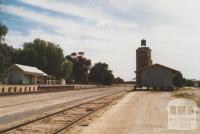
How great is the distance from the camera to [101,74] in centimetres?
13625

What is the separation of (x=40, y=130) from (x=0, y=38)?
42.0 meters

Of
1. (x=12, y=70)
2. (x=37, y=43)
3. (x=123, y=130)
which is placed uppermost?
(x=37, y=43)

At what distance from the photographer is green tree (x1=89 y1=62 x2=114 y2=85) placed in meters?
136

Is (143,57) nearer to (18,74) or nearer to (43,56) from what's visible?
(43,56)

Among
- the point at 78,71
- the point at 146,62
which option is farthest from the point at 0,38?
the point at 78,71

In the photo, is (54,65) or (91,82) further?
(91,82)

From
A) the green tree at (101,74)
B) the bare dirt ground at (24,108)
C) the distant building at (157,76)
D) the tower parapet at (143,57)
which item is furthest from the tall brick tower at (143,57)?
the bare dirt ground at (24,108)

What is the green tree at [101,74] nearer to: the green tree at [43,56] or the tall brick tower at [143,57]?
the tall brick tower at [143,57]

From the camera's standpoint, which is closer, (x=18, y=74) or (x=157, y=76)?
(x=157, y=76)

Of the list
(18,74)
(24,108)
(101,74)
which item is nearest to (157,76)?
(18,74)

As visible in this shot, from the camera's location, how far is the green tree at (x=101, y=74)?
136m

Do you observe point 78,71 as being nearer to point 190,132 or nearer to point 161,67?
point 161,67

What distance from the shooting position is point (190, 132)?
41.1 ft

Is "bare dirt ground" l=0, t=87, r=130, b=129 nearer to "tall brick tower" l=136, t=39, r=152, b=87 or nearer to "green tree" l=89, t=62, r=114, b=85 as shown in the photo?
"tall brick tower" l=136, t=39, r=152, b=87
